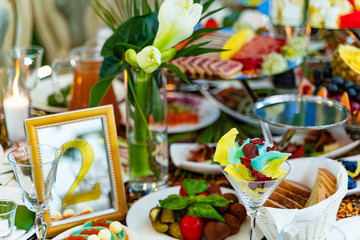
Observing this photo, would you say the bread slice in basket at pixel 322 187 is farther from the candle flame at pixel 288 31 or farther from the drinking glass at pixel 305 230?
the candle flame at pixel 288 31

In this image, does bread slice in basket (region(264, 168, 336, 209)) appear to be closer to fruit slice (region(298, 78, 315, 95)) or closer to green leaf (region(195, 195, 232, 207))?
green leaf (region(195, 195, 232, 207))

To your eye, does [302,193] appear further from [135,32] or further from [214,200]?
[135,32]

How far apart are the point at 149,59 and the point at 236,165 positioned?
0.97ft

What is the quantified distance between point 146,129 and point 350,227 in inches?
18.6

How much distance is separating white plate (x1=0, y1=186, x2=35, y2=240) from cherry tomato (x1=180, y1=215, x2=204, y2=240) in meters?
0.29

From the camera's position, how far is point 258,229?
946mm

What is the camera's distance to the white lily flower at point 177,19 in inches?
37.5

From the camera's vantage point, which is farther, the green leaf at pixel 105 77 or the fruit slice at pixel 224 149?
the green leaf at pixel 105 77

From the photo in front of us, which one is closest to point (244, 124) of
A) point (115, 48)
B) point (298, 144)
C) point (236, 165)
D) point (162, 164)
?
point (298, 144)

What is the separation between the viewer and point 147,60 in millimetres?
986

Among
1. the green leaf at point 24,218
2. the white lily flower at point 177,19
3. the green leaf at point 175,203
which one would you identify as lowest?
the green leaf at point 24,218

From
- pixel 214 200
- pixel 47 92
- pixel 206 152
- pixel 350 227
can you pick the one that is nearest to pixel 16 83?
pixel 47 92

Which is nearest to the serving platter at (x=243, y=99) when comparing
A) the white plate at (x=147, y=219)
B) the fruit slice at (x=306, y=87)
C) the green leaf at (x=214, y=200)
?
the fruit slice at (x=306, y=87)

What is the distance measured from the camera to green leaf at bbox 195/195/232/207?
3.12 feet
